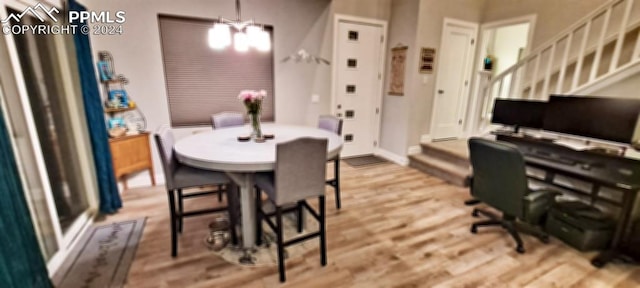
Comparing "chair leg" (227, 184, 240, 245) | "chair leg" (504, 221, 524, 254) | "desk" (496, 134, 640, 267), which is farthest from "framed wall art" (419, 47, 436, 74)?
"chair leg" (227, 184, 240, 245)

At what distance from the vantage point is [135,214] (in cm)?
287

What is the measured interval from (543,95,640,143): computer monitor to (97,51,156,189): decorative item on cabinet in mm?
4544

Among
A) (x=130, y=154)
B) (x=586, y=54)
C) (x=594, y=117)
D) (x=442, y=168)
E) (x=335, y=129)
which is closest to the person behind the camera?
(x=594, y=117)

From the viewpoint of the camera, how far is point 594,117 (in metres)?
2.55

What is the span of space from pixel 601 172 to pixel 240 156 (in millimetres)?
2905

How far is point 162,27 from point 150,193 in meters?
1.99

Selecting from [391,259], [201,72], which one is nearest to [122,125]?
[201,72]

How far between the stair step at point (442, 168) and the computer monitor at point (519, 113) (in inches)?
31.2

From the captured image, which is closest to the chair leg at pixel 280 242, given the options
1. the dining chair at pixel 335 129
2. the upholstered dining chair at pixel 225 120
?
the dining chair at pixel 335 129

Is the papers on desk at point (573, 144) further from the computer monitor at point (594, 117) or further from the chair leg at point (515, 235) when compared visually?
the chair leg at point (515, 235)

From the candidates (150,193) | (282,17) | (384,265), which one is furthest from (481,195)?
(150,193)

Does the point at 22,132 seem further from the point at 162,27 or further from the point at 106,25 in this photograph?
the point at 162,27

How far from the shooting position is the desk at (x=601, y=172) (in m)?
2.12

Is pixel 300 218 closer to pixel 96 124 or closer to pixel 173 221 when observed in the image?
pixel 173 221
